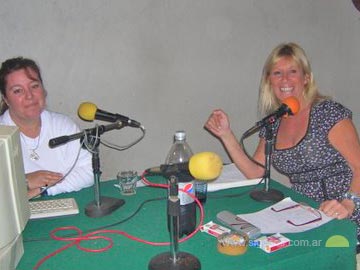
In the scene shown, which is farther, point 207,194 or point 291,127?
point 291,127

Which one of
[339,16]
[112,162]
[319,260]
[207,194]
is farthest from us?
[339,16]

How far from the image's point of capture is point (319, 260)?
49.9 inches

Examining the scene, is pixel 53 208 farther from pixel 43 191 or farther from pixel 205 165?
pixel 205 165

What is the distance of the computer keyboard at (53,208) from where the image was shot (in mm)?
1555

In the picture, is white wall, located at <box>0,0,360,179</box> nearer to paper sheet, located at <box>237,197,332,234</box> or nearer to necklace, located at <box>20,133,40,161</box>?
necklace, located at <box>20,133,40,161</box>

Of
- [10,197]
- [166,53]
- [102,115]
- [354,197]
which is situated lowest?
[354,197]

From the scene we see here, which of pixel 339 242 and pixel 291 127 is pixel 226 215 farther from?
pixel 291 127

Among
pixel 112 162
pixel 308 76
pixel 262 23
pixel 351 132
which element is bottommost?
pixel 112 162

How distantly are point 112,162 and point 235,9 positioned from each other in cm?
130

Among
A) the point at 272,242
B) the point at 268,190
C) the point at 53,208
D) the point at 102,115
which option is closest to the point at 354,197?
the point at 268,190

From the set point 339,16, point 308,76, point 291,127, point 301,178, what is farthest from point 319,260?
point 339,16

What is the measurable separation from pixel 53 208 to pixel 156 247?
519mm

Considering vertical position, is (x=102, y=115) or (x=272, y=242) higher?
(x=102, y=115)

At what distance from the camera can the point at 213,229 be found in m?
1.38
